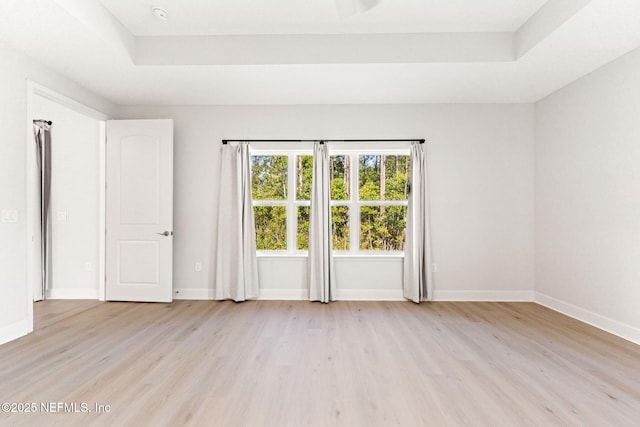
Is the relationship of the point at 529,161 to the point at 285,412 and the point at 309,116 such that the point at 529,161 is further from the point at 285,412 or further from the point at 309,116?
the point at 285,412

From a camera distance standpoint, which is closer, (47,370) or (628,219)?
(47,370)

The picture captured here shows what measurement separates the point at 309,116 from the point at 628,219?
357cm

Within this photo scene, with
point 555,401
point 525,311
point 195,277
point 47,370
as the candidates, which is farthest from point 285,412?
point 525,311

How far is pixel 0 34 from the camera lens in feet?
8.68

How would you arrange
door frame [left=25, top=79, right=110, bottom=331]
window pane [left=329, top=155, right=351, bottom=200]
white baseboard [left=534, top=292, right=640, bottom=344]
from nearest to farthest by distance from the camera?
white baseboard [left=534, top=292, right=640, bottom=344] < door frame [left=25, top=79, right=110, bottom=331] < window pane [left=329, top=155, right=351, bottom=200]

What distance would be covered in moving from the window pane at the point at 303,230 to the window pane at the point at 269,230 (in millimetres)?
198

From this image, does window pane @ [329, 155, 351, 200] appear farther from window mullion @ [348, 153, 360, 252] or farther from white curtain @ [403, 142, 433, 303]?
white curtain @ [403, 142, 433, 303]

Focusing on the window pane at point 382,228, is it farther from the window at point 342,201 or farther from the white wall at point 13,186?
the white wall at point 13,186

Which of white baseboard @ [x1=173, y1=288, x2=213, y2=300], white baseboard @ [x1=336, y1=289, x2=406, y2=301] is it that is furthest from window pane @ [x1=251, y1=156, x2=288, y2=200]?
white baseboard @ [x1=336, y1=289, x2=406, y2=301]

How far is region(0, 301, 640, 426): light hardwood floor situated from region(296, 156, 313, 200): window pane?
1655mm

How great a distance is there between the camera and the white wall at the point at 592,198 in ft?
9.66

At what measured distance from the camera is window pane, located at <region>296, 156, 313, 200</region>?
177 inches

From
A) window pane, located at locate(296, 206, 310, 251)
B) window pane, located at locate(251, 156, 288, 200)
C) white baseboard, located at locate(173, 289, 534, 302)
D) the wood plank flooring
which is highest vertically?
window pane, located at locate(251, 156, 288, 200)

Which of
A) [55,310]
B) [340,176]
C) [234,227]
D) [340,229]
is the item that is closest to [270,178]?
[234,227]
